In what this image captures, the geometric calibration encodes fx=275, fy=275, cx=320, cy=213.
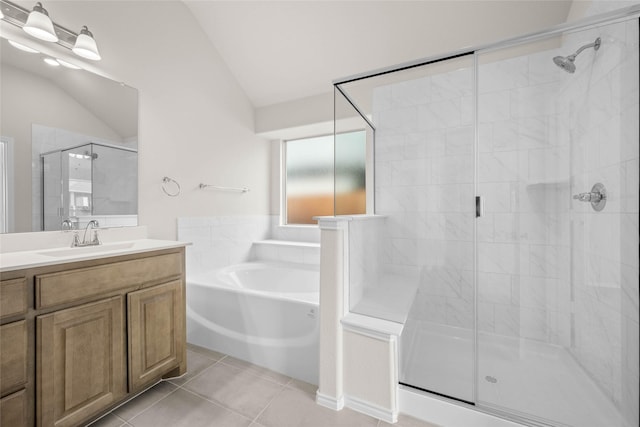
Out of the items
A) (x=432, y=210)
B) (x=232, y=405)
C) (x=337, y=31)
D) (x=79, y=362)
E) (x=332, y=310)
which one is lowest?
(x=232, y=405)

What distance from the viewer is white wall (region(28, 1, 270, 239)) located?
1995mm

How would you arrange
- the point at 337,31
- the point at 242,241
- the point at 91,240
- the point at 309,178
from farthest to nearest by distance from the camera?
the point at 309,178 < the point at 242,241 < the point at 337,31 < the point at 91,240

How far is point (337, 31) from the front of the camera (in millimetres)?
2504

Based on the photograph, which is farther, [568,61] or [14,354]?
[568,61]

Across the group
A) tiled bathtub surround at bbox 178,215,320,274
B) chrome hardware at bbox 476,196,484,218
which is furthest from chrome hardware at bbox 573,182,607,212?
tiled bathtub surround at bbox 178,215,320,274

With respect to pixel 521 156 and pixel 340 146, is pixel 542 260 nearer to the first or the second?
pixel 521 156

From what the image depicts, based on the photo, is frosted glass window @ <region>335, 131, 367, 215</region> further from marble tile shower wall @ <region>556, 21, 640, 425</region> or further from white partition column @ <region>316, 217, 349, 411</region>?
marble tile shower wall @ <region>556, 21, 640, 425</region>

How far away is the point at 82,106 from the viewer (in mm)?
1795

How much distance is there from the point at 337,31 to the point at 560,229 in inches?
91.5

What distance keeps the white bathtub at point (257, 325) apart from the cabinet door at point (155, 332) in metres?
0.35

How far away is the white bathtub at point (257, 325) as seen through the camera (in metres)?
1.77

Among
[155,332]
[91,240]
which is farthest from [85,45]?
[155,332]

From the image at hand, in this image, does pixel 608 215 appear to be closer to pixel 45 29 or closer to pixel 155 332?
pixel 155 332

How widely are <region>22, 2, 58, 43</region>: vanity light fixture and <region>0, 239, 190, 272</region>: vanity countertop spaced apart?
122cm
